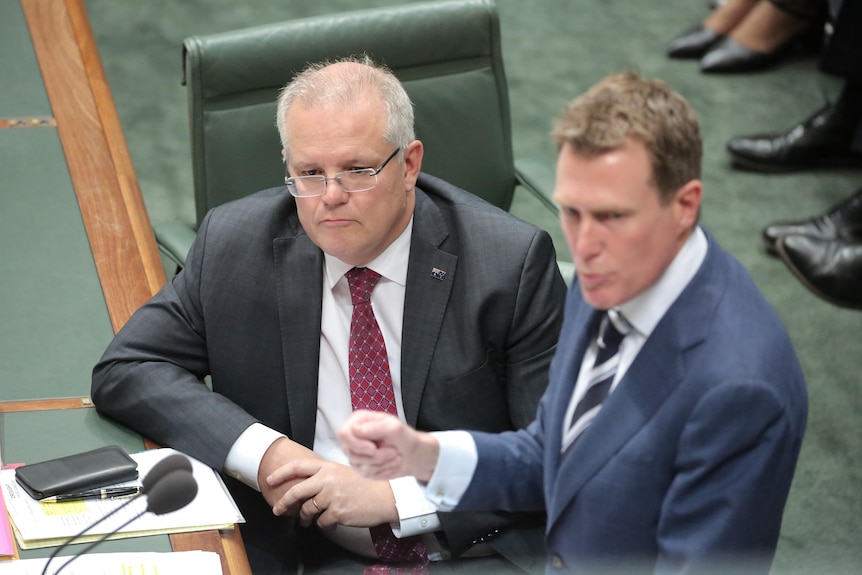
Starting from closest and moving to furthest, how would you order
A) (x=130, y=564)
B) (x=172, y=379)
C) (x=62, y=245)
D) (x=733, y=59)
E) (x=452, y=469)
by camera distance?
1. (x=452, y=469)
2. (x=130, y=564)
3. (x=172, y=379)
4. (x=62, y=245)
5. (x=733, y=59)

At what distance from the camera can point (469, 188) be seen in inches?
115

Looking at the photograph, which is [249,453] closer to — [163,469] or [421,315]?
[421,315]

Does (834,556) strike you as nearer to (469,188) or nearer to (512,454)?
(469,188)

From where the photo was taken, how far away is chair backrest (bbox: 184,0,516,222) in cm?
270

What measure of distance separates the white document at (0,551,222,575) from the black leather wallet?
0.13 meters

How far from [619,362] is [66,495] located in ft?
3.04

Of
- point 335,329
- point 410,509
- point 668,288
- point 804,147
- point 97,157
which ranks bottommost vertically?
point 804,147

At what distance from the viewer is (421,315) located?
2246mm

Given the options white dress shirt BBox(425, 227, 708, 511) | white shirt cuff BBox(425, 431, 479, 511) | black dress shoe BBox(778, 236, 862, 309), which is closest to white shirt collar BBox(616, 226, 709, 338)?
white dress shirt BBox(425, 227, 708, 511)

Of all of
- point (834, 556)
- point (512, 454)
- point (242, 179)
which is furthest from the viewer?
point (834, 556)

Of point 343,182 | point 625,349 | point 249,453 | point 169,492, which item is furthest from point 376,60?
point 169,492

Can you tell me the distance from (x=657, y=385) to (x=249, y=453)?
87cm

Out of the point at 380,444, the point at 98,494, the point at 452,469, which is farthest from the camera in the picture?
the point at 98,494

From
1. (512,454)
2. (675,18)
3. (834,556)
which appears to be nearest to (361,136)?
(512,454)
